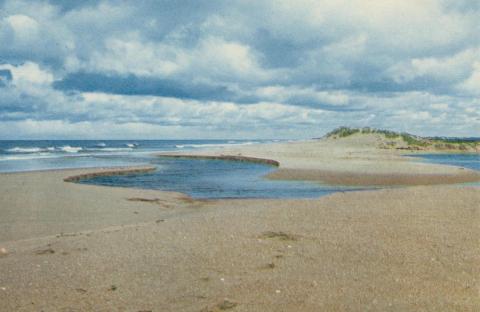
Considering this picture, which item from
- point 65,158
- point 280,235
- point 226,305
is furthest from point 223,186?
point 65,158

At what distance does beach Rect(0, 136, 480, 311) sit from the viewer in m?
7.75

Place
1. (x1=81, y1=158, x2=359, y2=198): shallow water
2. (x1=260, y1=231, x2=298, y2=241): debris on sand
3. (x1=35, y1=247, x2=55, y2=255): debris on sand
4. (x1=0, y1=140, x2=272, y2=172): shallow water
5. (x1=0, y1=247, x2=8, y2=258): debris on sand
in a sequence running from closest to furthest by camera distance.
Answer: (x1=35, y1=247, x2=55, y2=255): debris on sand, (x1=0, y1=247, x2=8, y2=258): debris on sand, (x1=260, y1=231, x2=298, y2=241): debris on sand, (x1=81, y1=158, x2=359, y2=198): shallow water, (x1=0, y1=140, x2=272, y2=172): shallow water

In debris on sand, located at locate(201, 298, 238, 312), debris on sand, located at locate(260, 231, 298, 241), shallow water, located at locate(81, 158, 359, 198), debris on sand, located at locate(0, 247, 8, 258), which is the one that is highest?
debris on sand, located at locate(260, 231, 298, 241)

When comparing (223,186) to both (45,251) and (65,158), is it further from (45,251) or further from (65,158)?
(65,158)

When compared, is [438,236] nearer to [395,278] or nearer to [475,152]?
[395,278]

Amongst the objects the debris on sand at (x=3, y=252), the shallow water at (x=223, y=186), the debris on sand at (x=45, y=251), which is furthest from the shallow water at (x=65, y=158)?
the debris on sand at (x=45, y=251)

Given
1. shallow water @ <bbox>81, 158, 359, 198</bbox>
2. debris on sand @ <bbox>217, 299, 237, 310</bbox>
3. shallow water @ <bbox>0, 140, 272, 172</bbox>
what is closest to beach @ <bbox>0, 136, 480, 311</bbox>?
debris on sand @ <bbox>217, 299, 237, 310</bbox>

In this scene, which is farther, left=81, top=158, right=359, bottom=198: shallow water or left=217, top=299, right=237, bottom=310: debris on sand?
left=81, top=158, right=359, bottom=198: shallow water

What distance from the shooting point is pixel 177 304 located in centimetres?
763

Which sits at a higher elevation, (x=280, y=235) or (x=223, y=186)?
(x=280, y=235)

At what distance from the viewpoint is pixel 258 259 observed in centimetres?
1007

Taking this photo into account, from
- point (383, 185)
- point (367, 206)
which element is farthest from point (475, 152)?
point (367, 206)

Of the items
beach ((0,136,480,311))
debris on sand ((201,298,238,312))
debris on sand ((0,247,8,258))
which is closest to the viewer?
debris on sand ((201,298,238,312))

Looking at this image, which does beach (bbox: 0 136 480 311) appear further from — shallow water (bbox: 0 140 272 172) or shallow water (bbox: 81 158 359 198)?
shallow water (bbox: 0 140 272 172)
